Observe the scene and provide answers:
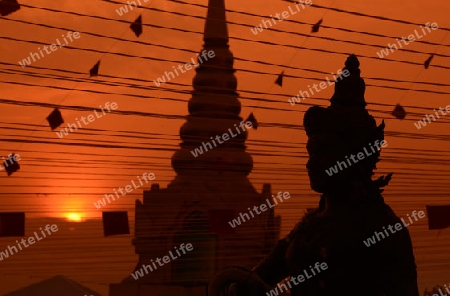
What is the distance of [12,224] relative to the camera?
9.65m

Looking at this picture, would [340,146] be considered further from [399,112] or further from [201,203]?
[201,203]

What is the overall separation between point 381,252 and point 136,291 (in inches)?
811

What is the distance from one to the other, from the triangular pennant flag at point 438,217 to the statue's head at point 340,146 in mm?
5755

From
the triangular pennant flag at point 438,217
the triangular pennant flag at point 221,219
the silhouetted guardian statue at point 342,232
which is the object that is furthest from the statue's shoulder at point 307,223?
the triangular pennant flag at point 221,219

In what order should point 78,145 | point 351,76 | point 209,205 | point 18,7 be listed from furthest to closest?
point 209,205 < point 78,145 < point 18,7 < point 351,76

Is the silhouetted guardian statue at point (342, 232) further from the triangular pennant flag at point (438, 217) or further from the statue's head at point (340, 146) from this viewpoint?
the triangular pennant flag at point (438, 217)

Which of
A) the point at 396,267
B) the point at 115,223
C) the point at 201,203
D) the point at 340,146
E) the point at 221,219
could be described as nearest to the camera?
the point at 396,267

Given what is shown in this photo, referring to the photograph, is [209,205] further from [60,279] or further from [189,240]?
[60,279]

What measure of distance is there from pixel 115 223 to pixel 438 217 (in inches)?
126

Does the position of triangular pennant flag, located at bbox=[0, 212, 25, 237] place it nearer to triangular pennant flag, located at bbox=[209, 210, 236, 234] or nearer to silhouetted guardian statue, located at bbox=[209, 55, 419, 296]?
triangular pennant flag, located at bbox=[209, 210, 236, 234]

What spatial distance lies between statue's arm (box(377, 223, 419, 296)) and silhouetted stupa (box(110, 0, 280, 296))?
57.6ft

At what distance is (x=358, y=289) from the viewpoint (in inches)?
181

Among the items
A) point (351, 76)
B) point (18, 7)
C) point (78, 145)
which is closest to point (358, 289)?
point (351, 76)

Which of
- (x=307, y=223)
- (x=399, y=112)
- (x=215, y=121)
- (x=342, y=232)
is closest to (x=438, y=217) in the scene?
(x=399, y=112)
